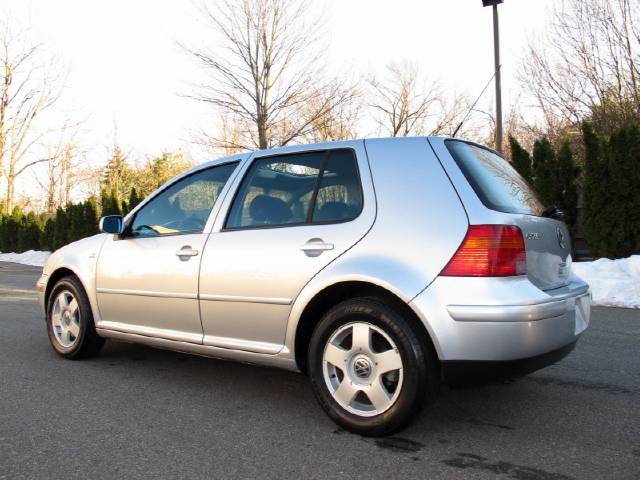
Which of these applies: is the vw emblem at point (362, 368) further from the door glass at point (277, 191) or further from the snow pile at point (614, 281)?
the snow pile at point (614, 281)

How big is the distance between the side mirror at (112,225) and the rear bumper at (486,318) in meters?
2.54

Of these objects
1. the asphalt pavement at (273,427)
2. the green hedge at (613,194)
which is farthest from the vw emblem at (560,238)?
the green hedge at (613,194)

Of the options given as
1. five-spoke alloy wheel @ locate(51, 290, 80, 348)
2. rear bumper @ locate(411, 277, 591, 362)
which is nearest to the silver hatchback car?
rear bumper @ locate(411, 277, 591, 362)

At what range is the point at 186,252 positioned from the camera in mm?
3777

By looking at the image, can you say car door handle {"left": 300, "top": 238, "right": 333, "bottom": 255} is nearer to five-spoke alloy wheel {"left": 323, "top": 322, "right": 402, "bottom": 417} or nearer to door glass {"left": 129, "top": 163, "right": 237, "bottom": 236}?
five-spoke alloy wheel {"left": 323, "top": 322, "right": 402, "bottom": 417}

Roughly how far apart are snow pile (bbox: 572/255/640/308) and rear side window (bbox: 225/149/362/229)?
5.54 m

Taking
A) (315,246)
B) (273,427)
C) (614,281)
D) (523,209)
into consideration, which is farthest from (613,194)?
(273,427)

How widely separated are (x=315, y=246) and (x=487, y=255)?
0.94 metres

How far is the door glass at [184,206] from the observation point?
3939 mm

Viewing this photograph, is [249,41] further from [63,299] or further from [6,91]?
[6,91]

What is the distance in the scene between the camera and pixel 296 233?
3289 mm

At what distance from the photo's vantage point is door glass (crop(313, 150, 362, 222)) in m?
3.18

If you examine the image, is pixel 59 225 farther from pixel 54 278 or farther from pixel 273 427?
pixel 273 427

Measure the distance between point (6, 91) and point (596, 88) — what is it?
107 feet
